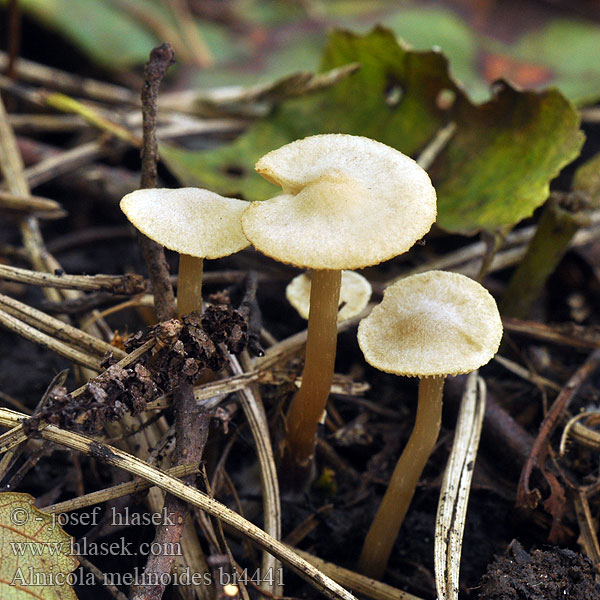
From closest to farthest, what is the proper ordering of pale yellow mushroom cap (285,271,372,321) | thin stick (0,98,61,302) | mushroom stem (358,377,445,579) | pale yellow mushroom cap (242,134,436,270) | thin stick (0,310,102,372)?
pale yellow mushroom cap (242,134,436,270) → mushroom stem (358,377,445,579) → thin stick (0,310,102,372) → pale yellow mushroom cap (285,271,372,321) → thin stick (0,98,61,302)

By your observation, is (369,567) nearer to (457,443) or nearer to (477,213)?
(457,443)

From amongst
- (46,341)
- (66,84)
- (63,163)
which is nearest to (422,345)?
(46,341)

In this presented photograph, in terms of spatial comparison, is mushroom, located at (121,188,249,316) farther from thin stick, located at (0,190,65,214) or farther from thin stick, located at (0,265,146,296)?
thin stick, located at (0,190,65,214)

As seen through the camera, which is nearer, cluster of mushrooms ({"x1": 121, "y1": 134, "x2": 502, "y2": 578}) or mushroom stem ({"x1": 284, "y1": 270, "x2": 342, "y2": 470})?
cluster of mushrooms ({"x1": 121, "y1": 134, "x2": 502, "y2": 578})

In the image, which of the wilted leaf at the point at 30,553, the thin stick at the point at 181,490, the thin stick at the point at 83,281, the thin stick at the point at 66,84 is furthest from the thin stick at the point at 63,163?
the wilted leaf at the point at 30,553

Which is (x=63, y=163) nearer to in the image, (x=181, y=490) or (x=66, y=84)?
(x=66, y=84)

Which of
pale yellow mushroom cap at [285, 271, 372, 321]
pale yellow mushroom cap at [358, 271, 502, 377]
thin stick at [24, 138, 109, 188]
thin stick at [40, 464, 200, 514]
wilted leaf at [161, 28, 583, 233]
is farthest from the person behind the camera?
thin stick at [24, 138, 109, 188]

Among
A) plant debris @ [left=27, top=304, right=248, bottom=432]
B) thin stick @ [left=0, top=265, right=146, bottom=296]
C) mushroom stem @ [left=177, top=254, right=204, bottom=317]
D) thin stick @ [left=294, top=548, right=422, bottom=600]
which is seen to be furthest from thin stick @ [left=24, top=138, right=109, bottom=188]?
thin stick @ [left=294, top=548, right=422, bottom=600]

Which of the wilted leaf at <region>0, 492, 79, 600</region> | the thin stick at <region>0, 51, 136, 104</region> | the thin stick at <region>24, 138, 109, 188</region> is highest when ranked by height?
the thin stick at <region>0, 51, 136, 104</region>

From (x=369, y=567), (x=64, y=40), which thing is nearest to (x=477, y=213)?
(x=369, y=567)
